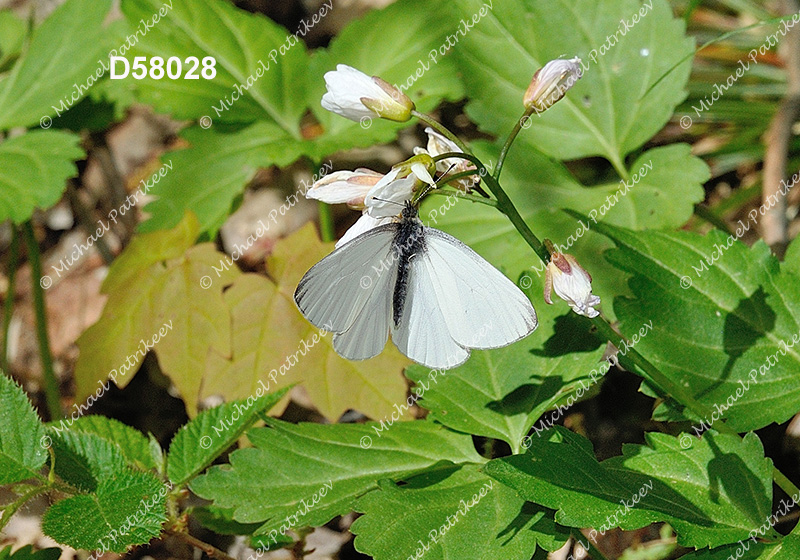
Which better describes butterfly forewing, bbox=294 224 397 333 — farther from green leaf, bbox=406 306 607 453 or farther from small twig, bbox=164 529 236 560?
small twig, bbox=164 529 236 560

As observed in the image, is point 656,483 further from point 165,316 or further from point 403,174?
point 165,316

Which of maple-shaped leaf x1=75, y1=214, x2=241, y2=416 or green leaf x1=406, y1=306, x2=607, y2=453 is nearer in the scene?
A: green leaf x1=406, y1=306, x2=607, y2=453

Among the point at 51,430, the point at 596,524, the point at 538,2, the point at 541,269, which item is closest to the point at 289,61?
the point at 538,2

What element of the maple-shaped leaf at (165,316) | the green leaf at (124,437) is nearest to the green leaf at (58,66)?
the maple-shaped leaf at (165,316)

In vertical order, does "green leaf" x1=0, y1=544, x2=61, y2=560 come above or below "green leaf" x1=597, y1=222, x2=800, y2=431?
below

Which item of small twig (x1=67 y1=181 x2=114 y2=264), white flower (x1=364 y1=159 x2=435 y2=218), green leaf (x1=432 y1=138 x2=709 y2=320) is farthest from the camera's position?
small twig (x1=67 y1=181 x2=114 y2=264)

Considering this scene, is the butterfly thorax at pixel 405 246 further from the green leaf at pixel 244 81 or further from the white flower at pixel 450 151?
the green leaf at pixel 244 81

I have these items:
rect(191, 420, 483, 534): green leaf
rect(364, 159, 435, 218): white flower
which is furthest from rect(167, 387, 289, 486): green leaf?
rect(364, 159, 435, 218): white flower
